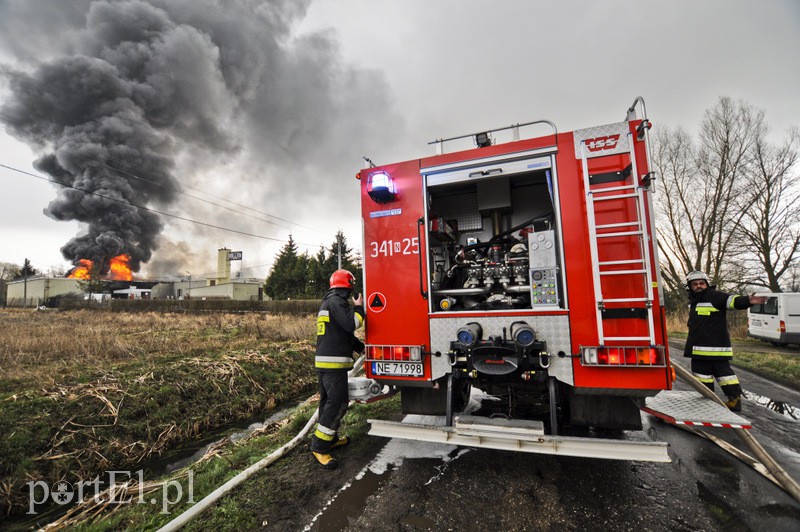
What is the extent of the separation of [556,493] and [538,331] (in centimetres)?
130

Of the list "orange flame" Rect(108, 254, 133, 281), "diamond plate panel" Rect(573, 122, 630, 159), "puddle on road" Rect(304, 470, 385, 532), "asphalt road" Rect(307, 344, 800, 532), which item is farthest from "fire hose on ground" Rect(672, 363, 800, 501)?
"orange flame" Rect(108, 254, 133, 281)

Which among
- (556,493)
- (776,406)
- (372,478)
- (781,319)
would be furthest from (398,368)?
(781,319)

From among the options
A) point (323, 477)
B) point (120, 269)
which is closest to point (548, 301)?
point (323, 477)

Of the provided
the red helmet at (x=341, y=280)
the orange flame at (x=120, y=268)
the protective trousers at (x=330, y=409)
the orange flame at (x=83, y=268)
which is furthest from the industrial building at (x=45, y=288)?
the protective trousers at (x=330, y=409)

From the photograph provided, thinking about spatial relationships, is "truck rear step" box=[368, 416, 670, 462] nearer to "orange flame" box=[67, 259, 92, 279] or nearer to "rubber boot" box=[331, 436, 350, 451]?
"rubber boot" box=[331, 436, 350, 451]

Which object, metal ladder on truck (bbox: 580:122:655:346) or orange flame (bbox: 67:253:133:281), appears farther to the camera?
orange flame (bbox: 67:253:133:281)

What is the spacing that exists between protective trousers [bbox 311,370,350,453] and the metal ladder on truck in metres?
2.50

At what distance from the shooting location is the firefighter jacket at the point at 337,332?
12.5ft

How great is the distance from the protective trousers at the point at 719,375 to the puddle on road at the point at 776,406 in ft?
3.04

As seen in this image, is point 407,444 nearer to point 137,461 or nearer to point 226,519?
point 226,519

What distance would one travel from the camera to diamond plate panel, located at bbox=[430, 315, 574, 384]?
10.2 feet

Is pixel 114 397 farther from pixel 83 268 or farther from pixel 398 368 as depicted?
pixel 83 268

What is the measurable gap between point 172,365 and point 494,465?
21.0 feet

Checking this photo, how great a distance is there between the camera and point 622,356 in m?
2.95
